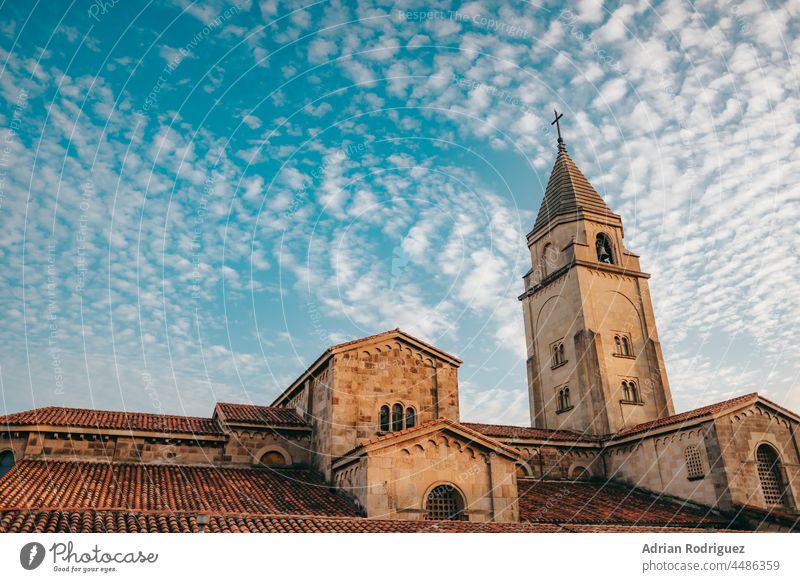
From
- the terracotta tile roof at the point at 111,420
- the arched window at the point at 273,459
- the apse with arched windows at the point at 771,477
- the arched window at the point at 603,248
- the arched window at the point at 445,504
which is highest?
the arched window at the point at 603,248

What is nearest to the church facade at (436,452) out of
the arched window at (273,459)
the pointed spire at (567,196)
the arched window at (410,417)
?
the arched window at (273,459)

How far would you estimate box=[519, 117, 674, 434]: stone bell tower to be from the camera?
33.2 meters

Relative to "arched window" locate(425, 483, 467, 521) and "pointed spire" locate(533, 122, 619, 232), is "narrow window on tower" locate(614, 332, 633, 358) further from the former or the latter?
"arched window" locate(425, 483, 467, 521)

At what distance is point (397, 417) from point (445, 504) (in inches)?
211

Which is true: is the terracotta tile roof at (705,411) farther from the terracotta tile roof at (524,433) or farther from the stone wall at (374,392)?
the stone wall at (374,392)

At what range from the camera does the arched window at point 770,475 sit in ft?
85.8

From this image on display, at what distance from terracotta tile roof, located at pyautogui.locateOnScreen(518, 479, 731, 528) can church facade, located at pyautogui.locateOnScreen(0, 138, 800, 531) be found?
13cm

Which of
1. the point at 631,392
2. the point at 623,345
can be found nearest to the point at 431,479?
the point at 631,392

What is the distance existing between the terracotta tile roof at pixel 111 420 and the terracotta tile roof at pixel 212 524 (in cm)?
787

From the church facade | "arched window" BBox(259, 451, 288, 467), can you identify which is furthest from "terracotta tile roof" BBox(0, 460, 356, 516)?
"arched window" BBox(259, 451, 288, 467)

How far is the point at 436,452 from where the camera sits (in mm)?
21438
